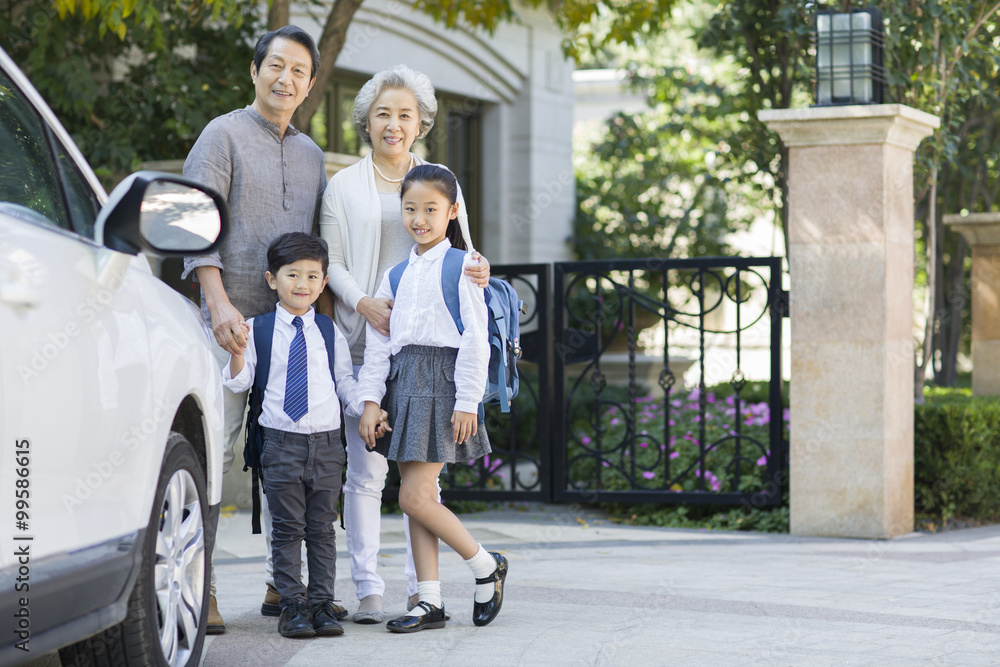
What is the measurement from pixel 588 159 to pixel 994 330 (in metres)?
6.82

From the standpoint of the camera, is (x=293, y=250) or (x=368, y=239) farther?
(x=368, y=239)

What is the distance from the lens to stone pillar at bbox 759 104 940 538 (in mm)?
6004

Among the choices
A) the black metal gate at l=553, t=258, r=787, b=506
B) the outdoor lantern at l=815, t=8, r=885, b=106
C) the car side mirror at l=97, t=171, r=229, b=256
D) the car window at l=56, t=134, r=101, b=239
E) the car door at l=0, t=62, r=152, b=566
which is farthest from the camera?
the black metal gate at l=553, t=258, r=787, b=506

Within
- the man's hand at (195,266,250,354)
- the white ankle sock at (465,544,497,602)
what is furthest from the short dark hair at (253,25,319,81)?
the white ankle sock at (465,544,497,602)

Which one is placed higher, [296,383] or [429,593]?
[296,383]

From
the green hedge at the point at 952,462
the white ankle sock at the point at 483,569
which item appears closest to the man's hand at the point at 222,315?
the white ankle sock at the point at 483,569

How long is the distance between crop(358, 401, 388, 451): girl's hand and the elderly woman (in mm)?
196

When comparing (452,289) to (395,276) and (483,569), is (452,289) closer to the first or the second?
(395,276)

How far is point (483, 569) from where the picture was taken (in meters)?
4.00

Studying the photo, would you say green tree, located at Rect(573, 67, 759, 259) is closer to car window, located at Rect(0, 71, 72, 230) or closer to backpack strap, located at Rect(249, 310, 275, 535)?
backpack strap, located at Rect(249, 310, 275, 535)

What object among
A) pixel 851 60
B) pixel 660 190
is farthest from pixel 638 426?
pixel 660 190

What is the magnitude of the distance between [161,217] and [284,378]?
1.19m

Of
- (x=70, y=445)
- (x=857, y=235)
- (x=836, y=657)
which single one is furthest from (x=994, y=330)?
(x=70, y=445)

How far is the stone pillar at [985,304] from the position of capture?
9984 mm
